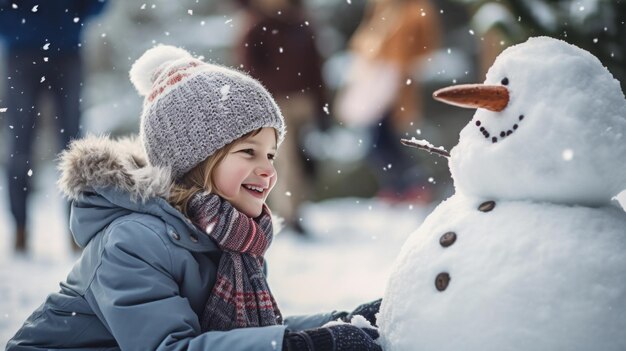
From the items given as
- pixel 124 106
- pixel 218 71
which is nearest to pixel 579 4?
pixel 218 71

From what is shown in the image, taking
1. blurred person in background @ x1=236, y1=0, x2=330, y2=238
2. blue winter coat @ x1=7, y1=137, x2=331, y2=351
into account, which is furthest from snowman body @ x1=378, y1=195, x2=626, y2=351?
blurred person in background @ x1=236, y1=0, x2=330, y2=238

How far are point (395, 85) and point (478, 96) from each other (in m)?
5.62

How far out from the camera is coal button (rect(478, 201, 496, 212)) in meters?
1.70

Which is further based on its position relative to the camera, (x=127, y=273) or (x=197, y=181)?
(x=197, y=181)

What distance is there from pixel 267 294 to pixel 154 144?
51 centimetres

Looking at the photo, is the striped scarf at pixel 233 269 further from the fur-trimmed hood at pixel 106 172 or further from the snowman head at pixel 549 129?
the snowman head at pixel 549 129

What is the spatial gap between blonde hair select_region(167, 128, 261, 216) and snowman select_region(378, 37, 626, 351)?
2.05 feet

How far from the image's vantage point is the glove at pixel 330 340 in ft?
5.83

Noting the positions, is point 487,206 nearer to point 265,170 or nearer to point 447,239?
point 447,239

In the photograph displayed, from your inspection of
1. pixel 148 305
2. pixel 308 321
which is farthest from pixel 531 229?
pixel 308 321

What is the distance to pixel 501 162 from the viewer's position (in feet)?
5.37

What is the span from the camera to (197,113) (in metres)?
2.08

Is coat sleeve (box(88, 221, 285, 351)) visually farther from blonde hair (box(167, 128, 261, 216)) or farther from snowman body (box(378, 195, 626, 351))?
snowman body (box(378, 195, 626, 351))

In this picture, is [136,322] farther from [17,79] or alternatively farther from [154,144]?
[17,79]
